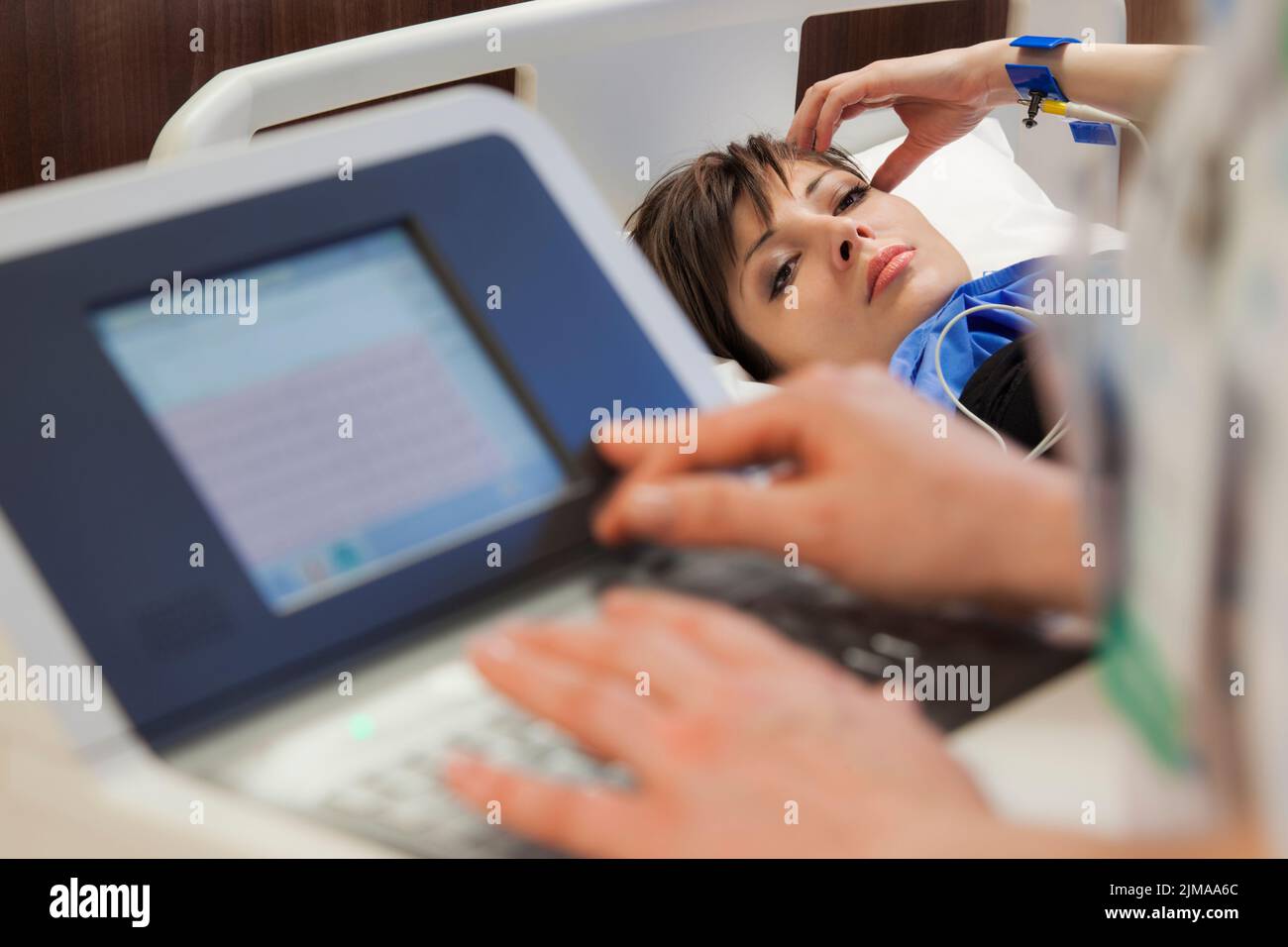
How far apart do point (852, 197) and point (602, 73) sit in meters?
0.37

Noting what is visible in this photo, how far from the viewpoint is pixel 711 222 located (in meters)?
1.70

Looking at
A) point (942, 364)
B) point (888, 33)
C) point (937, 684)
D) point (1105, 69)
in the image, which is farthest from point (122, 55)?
point (937, 684)

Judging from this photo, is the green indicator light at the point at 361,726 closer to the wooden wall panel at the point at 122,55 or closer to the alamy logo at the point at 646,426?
the alamy logo at the point at 646,426

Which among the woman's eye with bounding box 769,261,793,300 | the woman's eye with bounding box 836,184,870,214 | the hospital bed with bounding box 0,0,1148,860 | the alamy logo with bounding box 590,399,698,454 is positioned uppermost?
the hospital bed with bounding box 0,0,1148,860

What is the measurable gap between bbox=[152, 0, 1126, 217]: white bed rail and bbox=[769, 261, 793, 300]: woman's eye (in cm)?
19

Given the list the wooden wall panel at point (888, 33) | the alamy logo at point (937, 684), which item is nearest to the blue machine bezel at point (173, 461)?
the alamy logo at point (937, 684)

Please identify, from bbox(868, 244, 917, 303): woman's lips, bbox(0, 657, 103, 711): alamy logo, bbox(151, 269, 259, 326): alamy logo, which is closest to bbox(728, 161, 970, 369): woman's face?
bbox(868, 244, 917, 303): woman's lips

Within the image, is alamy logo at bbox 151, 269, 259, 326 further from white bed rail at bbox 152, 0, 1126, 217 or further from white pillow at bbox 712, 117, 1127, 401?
white pillow at bbox 712, 117, 1127, 401

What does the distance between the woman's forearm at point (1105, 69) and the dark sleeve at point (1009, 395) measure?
0.29 m

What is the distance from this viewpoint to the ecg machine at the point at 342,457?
489 mm

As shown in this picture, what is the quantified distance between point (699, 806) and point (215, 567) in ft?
0.69

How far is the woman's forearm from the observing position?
150cm
